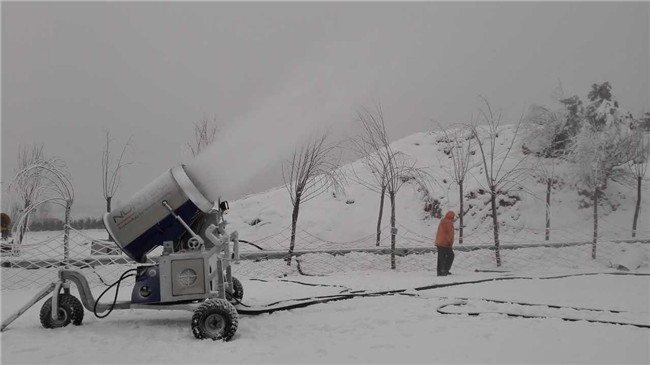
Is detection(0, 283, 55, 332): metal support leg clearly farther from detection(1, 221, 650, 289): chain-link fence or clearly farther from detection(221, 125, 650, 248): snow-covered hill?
detection(221, 125, 650, 248): snow-covered hill

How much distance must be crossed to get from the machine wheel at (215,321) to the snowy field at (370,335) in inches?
5.5

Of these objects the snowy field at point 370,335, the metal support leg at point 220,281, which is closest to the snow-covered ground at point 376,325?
the snowy field at point 370,335

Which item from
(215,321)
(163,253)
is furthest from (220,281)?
(163,253)

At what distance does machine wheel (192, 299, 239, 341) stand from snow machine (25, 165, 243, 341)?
1.00 ft

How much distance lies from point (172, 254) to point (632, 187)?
1153 inches

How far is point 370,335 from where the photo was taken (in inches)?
240

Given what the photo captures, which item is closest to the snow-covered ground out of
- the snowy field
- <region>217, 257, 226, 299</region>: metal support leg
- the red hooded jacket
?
the snowy field

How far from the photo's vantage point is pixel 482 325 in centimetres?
645

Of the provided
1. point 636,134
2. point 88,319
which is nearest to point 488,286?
point 88,319

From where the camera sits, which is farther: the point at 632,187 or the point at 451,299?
the point at 632,187

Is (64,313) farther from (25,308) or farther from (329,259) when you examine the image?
(329,259)

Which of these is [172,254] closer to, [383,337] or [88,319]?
[88,319]

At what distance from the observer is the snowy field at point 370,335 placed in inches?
203

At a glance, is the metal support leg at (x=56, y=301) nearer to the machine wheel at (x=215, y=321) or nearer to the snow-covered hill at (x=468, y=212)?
the machine wheel at (x=215, y=321)
